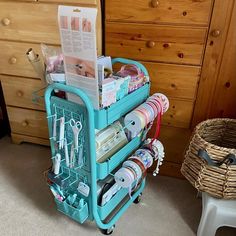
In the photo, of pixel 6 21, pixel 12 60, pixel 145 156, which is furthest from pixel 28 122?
pixel 145 156

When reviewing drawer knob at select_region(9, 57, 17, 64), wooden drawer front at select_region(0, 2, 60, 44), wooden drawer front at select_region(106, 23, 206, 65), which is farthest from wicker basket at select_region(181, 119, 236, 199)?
drawer knob at select_region(9, 57, 17, 64)

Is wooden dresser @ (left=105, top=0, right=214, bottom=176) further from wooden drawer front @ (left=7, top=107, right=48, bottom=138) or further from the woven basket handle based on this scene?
wooden drawer front @ (left=7, top=107, right=48, bottom=138)

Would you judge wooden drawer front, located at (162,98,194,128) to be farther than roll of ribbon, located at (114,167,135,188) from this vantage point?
Yes

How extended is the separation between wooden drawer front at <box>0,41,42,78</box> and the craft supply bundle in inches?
19.9

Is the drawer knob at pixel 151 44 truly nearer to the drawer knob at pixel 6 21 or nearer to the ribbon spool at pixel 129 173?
the ribbon spool at pixel 129 173

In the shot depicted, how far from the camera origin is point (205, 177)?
3.89 ft

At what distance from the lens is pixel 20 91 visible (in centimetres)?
175

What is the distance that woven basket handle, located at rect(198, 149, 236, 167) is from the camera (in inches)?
43.6

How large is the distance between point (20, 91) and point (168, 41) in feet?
3.29

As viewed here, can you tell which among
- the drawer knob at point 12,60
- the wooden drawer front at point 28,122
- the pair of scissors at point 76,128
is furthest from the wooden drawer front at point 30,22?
the pair of scissors at point 76,128

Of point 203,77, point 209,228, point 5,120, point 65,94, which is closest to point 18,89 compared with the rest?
point 5,120

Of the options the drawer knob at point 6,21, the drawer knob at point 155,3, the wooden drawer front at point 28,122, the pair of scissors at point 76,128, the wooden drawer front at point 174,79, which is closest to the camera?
the pair of scissors at point 76,128

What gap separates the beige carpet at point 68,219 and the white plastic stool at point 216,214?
4.6 inches

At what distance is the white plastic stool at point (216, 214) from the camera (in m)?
1.19
